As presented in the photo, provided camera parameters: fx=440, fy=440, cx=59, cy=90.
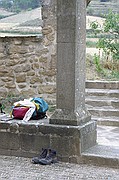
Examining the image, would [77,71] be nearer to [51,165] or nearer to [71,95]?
[71,95]

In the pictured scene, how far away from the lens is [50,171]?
5188mm

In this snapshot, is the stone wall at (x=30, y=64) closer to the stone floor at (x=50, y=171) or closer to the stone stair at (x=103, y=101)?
the stone stair at (x=103, y=101)

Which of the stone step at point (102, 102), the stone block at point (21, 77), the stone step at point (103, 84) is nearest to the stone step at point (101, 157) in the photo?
the stone step at point (102, 102)

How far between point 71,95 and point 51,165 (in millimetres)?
896

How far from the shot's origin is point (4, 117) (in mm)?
6145

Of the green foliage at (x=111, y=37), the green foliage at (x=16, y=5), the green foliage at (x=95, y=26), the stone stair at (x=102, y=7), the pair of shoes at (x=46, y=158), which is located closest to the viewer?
the pair of shoes at (x=46, y=158)

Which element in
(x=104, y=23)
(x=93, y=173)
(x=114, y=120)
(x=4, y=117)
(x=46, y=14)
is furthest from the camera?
(x=104, y=23)

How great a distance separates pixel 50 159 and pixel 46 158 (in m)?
0.05

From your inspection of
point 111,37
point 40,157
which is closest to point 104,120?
point 40,157

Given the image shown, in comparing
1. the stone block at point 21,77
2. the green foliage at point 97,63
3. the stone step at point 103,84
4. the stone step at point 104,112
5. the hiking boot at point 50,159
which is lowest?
the hiking boot at point 50,159

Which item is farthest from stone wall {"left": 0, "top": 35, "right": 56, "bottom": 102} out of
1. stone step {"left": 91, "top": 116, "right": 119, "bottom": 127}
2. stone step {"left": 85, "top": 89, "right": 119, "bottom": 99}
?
stone step {"left": 91, "top": 116, "right": 119, "bottom": 127}

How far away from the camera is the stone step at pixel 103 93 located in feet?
29.0

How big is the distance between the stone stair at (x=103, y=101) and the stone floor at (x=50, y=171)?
2660 mm

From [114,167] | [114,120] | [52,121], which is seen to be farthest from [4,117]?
[114,120]
